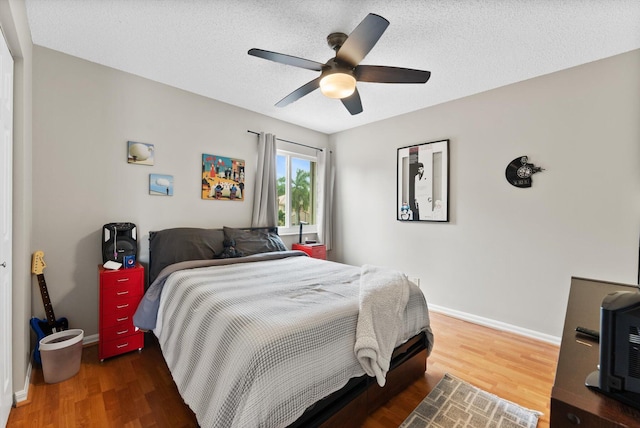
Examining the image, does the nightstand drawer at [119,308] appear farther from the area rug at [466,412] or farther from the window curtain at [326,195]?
the window curtain at [326,195]

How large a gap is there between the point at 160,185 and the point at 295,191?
2027 millimetres

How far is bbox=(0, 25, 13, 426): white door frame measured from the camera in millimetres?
1472

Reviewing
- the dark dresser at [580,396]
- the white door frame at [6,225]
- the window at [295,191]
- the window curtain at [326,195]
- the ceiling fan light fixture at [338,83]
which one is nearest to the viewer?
the dark dresser at [580,396]

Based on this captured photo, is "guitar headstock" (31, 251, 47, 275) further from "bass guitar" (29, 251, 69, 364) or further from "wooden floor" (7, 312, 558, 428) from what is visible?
"wooden floor" (7, 312, 558, 428)

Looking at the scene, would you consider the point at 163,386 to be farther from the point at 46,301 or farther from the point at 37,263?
the point at 37,263

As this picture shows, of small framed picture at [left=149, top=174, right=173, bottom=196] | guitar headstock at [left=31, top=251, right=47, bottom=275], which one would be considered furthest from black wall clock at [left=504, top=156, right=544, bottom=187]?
guitar headstock at [left=31, top=251, right=47, bottom=275]

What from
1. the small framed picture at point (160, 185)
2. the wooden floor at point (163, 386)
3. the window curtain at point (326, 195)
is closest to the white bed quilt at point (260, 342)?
the wooden floor at point (163, 386)

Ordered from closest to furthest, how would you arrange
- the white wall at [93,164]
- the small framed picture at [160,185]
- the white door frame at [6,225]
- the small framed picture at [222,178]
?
the white door frame at [6,225] → the white wall at [93,164] → the small framed picture at [160,185] → the small framed picture at [222,178]

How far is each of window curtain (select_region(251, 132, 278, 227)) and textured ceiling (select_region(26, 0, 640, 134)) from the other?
957 mm

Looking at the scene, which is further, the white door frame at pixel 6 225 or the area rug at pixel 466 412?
the area rug at pixel 466 412

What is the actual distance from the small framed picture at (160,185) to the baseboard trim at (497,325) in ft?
11.5

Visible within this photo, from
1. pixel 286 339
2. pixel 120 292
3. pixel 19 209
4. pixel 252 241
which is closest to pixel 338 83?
pixel 286 339

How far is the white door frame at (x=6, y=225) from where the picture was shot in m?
1.47

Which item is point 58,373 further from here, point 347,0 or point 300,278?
point 347,0
